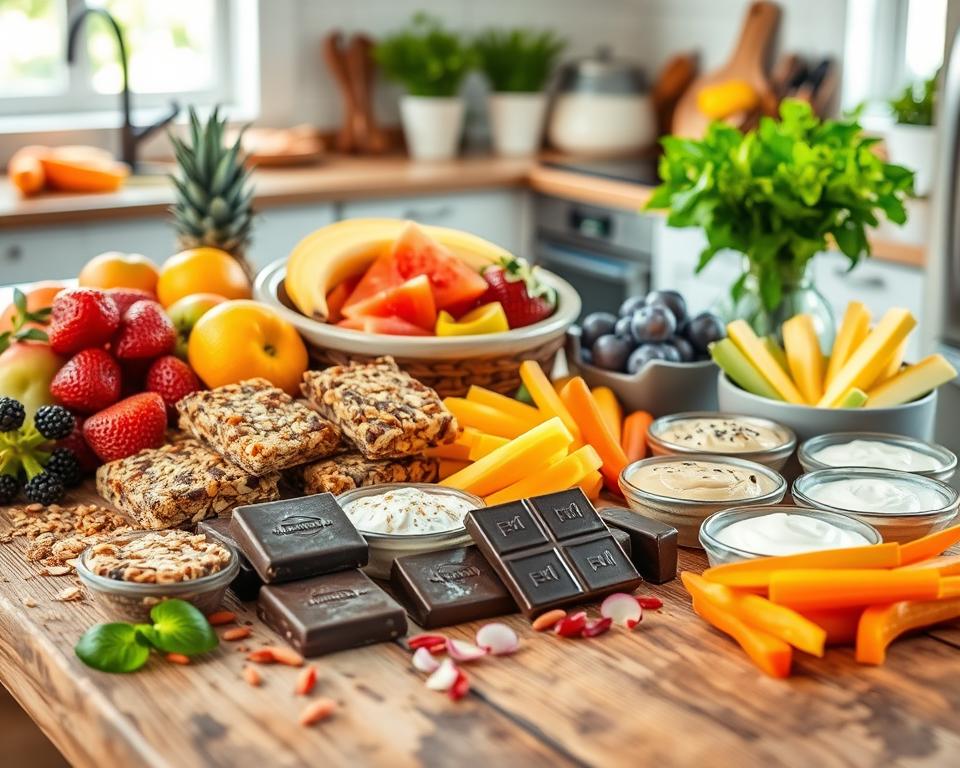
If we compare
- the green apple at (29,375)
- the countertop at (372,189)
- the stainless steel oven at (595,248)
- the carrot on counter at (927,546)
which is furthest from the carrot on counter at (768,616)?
the stainless steel oven at (595,248)

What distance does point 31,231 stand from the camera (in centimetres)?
343

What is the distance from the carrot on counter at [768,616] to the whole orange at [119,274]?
107 centimetres

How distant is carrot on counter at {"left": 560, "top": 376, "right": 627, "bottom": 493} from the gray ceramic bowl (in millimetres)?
181

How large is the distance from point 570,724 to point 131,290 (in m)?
1.04

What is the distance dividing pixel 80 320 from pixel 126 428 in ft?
0.55

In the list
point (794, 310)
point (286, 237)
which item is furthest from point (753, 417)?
point (286, 237)

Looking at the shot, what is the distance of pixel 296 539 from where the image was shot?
1.30 m

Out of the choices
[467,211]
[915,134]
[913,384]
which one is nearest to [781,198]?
[913,384]

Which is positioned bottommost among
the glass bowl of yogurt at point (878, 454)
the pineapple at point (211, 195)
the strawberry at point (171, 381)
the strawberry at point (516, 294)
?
the glass bowl of yogurt at point (878, 454)

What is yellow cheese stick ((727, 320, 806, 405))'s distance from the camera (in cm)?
172

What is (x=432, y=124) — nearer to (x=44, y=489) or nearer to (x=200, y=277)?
(x=200, y=277)

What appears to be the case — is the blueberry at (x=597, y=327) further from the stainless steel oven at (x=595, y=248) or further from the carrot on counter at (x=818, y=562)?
the stainless steel oven at (x=595, y=248)

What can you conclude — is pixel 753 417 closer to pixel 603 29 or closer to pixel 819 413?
pixel 819 413

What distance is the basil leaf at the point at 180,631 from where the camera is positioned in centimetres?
118
